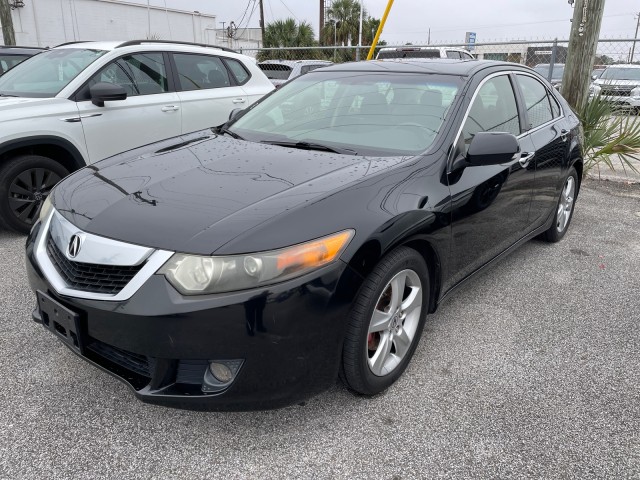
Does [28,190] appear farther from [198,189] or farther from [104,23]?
[104,23]

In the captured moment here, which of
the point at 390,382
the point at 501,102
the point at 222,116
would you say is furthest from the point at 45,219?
the point at 222,116

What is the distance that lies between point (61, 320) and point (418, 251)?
5.24 ft

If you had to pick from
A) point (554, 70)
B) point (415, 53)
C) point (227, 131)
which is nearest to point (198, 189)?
point (227, 131)

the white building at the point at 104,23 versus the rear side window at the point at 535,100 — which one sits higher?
the white building at the point at 104,23

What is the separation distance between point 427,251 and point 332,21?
134ft

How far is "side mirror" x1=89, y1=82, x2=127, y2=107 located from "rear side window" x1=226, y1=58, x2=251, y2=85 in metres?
1.83

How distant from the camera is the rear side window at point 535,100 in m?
3.77

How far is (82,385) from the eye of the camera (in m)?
2.49

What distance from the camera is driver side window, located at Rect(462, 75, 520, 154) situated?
299 cm

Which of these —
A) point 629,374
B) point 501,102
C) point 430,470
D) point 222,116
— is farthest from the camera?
point 222,116

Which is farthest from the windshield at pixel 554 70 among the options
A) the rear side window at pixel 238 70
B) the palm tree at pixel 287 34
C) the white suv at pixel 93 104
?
the palm tree at pixel 287 34

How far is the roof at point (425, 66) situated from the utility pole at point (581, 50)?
4113 millimetres

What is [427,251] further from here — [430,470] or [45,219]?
[45,219]

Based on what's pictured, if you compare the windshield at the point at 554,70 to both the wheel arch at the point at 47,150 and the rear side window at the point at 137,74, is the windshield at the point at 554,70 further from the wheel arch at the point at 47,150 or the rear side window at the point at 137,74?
the wheel arch at the point at 47,150
